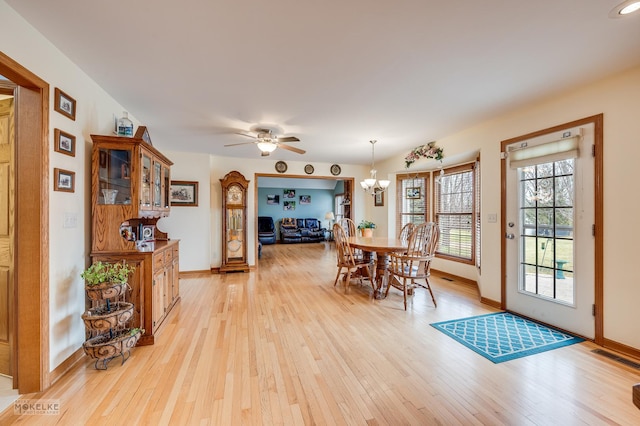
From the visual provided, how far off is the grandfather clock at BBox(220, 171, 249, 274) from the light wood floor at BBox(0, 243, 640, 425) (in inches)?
90.3

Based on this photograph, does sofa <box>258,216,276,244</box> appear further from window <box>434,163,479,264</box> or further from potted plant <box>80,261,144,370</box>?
potted plant <box>80,261,144,370</box>

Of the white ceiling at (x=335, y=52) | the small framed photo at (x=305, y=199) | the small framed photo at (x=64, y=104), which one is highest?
the white ceiling at (x=335, y=52)

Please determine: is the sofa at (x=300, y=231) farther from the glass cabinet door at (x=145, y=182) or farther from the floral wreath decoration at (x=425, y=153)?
the glass cabinet door at (x=145, y=182)

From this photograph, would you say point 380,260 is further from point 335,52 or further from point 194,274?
point 194,274

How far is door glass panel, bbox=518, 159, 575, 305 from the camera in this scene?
8.63 ft

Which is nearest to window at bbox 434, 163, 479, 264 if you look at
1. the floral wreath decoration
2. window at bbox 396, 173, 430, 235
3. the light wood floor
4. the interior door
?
window at bbox 396, 173, 430, 235

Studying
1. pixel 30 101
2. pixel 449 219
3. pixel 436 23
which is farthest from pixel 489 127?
pixel 30 101

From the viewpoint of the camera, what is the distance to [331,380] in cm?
186

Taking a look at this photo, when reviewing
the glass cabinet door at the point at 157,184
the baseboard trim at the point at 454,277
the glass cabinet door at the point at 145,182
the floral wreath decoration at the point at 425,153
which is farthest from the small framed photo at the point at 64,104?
the baseboard trim at the point at 454,277

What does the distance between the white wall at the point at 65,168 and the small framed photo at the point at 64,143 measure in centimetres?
3

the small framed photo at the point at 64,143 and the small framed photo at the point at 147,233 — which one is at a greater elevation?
the small framed photo at the point at 64,143

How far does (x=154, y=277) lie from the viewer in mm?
2496

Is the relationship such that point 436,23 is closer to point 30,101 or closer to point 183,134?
point 30,101

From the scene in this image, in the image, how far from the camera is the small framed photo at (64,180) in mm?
1898
